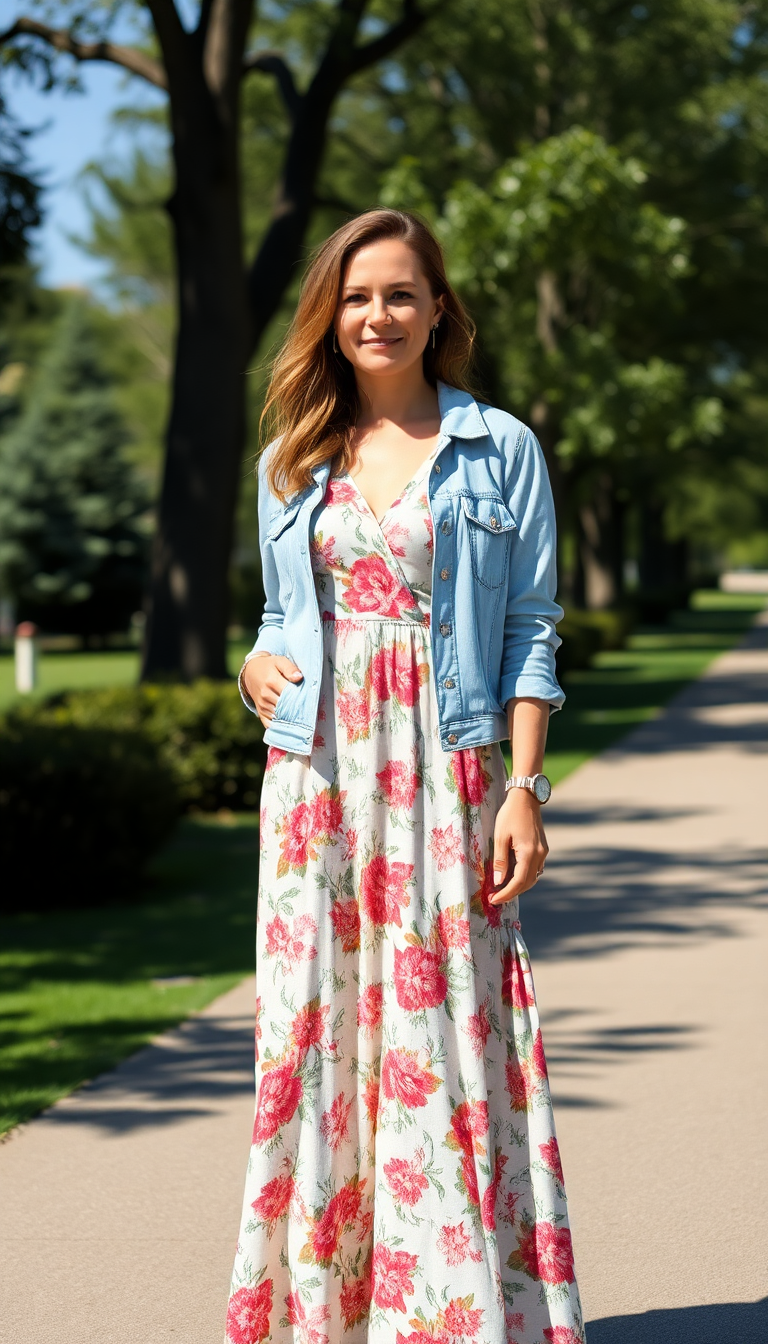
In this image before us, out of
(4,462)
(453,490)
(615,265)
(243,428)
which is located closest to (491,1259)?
(453,490)

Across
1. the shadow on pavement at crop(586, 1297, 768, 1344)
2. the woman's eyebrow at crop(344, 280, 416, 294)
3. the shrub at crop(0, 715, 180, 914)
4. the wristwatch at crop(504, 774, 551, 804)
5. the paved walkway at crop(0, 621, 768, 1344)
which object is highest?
the woman's eyebrow at crop(344, 280, 416, 294)

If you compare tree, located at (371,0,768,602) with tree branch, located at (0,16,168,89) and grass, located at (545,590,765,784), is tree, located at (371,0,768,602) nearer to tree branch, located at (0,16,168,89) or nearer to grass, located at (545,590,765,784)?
grass, located at (545,590,765,784)

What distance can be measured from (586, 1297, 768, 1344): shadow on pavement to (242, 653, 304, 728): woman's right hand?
1.48 m

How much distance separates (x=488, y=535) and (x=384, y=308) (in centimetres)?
47

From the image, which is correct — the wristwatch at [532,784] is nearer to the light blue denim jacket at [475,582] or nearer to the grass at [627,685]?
the light blue denim jacket at [475,582]

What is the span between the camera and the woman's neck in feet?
10.3

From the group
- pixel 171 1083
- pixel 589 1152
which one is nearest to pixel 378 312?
pixel 589 1152

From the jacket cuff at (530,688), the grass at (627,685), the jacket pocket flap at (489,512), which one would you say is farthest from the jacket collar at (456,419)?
the grass at (627,685)

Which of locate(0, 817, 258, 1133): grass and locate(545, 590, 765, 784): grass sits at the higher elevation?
locate(545, 590, 765, 784): grass

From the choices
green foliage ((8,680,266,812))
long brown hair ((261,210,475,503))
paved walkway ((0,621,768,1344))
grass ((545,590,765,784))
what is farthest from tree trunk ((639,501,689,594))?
long brown hair ((261,210,475,503))

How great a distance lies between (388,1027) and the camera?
2924mm

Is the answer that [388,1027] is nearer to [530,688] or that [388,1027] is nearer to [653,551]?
[530,688]

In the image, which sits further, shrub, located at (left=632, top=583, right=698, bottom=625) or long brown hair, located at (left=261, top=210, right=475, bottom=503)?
shrub, located at (left=632, top=583, right=698, bottom=625)

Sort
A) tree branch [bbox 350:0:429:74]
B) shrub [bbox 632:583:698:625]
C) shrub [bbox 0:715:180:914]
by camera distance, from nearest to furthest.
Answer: shrub [bbox 0:715:180:914], tree branch [bbox 350:0:429:74], shrub [bbox 632:583:698:625]
